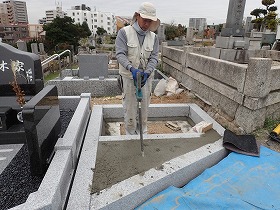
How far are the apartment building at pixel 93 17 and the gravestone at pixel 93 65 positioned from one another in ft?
275

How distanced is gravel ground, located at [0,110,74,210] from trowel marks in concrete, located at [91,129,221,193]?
0.72 metres

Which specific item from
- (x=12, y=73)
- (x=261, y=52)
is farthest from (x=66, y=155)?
(x=261, y=52)

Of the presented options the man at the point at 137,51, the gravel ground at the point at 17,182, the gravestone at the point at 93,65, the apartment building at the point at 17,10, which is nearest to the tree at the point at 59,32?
the gravestone at the point at 93,65

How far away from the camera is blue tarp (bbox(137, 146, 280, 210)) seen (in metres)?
2.27

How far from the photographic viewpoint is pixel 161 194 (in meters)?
2.41

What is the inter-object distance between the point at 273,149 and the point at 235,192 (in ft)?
4.88

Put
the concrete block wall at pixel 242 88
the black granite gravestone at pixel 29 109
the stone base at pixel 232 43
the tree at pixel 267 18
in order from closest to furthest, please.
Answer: the black granite gravestone at pixel 29 109 < the concrete block wall at pixel 242 88 < the stone base at pixel 232 43 < the tree at pixel 267 18

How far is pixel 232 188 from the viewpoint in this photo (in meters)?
2.53

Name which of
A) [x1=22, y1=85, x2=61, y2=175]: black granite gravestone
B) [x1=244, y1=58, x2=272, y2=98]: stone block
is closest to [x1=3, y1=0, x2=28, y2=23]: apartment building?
[x1=22, y1=85, x2=61, y2=175]: black granite gravestone

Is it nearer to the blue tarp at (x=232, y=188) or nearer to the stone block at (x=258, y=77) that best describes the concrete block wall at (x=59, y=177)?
the blue tarp at (x=232, y=188)

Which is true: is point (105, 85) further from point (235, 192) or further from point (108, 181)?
point (235, 192)

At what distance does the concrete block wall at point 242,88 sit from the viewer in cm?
339

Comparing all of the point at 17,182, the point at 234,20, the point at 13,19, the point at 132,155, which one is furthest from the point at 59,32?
the point at 13,19

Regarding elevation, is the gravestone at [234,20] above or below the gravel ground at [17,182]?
above
